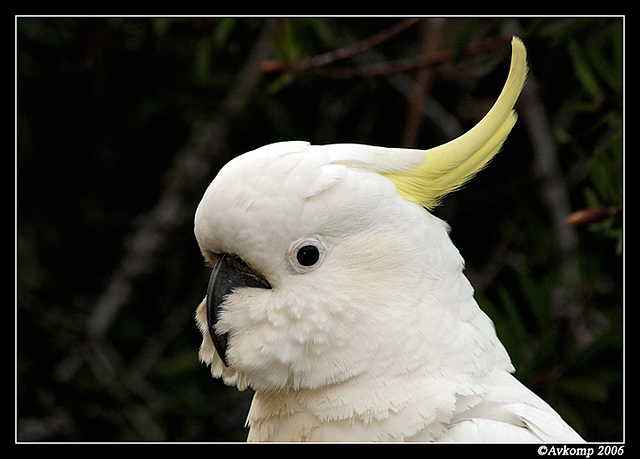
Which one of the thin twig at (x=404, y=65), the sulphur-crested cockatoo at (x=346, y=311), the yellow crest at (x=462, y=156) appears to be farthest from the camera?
the thin twig at (x=404, y=65)

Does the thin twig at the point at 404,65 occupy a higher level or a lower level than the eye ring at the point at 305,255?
higher

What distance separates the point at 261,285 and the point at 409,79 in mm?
1794

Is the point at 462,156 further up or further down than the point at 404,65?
further down

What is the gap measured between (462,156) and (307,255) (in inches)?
15.0

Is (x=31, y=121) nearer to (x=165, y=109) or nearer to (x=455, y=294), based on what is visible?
(x=165, y=109)

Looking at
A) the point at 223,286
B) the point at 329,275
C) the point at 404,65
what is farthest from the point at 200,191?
the point at 329,275

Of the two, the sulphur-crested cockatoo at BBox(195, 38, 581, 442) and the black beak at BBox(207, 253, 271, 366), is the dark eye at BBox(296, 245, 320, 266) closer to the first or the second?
the sulphur-crested cockatoo at BBox(195, 38, 581, 442)

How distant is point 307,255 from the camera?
1102mm

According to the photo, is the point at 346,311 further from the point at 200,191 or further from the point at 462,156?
the point at 200,191

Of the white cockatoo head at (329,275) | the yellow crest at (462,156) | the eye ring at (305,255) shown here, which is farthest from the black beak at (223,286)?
the yellow crest at (462,156)

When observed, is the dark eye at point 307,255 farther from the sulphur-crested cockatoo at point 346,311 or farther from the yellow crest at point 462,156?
the yellow crest at point 462,156

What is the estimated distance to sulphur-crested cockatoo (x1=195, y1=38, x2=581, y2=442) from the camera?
1.08m

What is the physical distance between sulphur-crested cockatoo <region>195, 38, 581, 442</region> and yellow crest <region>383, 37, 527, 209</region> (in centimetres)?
2

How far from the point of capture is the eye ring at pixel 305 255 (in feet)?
3.60
